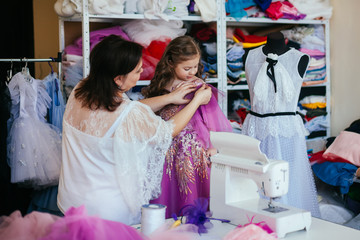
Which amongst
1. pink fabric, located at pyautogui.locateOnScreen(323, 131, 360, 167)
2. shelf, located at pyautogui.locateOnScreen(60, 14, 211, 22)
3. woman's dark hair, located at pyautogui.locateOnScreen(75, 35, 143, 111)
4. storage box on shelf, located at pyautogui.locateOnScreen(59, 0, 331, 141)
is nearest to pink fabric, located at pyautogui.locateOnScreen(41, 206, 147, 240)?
woman's dark hair, located at pyautogui.locateOnScreen(75, 35, 143, 111)

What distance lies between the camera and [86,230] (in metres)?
1.31

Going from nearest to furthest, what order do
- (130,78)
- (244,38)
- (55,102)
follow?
(130,78), (55,102), (244,38)

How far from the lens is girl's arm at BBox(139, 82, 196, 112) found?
2508mm

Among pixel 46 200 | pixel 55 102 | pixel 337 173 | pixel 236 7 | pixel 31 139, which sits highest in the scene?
pixel 236 7

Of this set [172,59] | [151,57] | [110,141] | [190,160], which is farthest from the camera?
[151,57]

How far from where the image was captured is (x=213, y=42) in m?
3.66

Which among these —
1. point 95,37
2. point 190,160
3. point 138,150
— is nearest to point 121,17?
point 95,37

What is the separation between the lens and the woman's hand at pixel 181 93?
251 cm

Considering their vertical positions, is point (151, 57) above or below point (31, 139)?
above

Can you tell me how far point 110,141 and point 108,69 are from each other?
31cm

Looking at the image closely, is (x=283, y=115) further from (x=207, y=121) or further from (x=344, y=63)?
(x=344, y=63)

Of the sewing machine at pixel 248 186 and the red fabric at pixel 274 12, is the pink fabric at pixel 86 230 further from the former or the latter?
the red fabric at pixel 274 12

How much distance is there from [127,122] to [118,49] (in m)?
0.32

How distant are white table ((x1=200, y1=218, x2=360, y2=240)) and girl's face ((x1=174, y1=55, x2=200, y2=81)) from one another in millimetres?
1062
